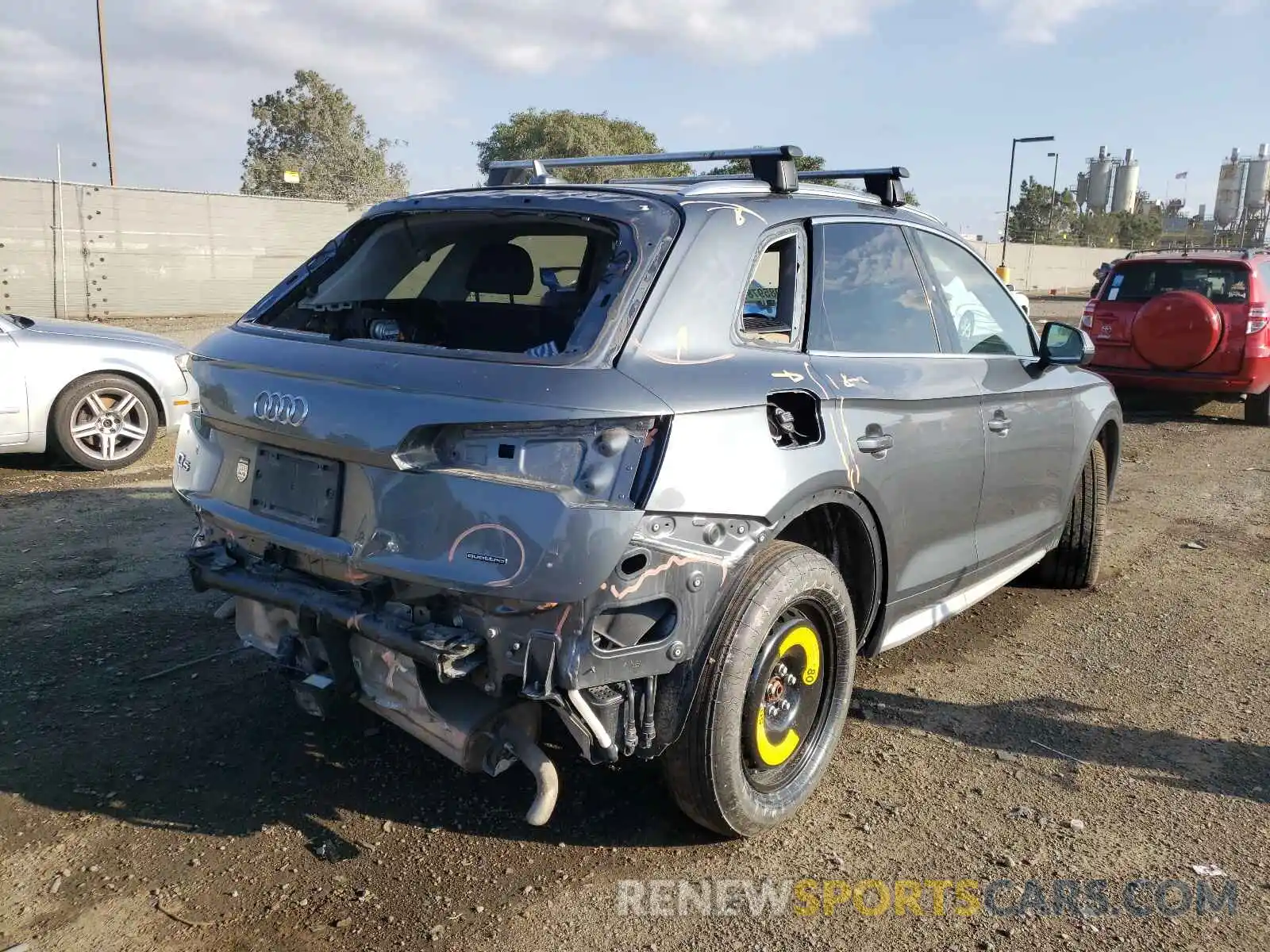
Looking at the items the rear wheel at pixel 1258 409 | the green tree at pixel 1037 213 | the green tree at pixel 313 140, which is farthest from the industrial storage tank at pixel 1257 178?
the rear wheel at pixel 1258 409

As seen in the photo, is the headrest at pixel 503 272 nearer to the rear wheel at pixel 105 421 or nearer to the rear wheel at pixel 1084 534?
the rear wheel at pixel 1084 534

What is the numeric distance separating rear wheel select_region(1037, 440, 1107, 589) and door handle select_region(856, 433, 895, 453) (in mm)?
2189

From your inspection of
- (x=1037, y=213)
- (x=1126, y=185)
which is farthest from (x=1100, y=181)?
(x=1037, y=213)

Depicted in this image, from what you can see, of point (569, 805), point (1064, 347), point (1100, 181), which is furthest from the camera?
point (1100, 181)

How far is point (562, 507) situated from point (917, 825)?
63.5 inches

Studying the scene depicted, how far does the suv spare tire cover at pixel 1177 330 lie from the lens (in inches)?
389

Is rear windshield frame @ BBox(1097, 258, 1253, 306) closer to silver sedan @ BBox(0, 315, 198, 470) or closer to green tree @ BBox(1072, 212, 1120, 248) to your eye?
silver sedan @ BBox(0, 315, 198, 470)

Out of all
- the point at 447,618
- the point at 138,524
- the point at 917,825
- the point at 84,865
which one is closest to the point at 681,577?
the point at 447,618

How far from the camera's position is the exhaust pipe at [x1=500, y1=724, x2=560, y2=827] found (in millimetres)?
2678

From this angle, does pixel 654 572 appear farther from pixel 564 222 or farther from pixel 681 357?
pixel 564 222

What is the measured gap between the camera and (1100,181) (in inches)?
3140

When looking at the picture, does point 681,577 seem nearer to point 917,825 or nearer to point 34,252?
point 917,825

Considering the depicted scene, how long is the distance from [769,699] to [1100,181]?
287ft

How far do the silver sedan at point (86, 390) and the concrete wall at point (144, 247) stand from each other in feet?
44.3
